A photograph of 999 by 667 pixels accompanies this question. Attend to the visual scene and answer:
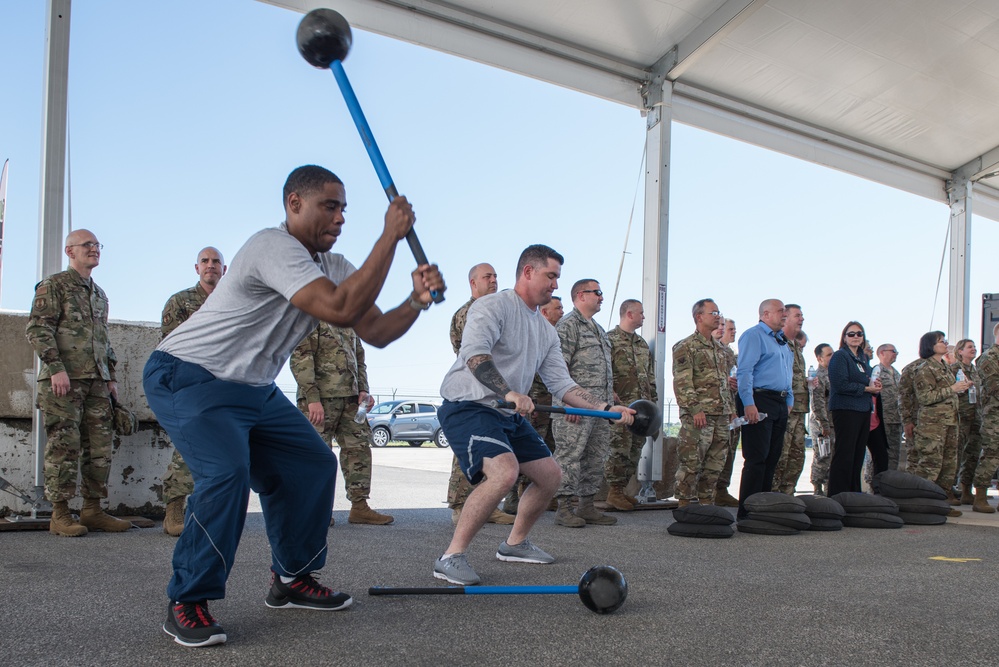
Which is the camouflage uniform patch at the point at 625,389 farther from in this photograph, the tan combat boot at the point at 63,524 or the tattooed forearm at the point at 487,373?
the tan combat boot at the point at 63,524

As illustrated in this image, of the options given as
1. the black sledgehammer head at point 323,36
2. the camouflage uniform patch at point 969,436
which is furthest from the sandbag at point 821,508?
the black sledgehammer head at point 323,36

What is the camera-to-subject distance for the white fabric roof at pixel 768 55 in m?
7.53

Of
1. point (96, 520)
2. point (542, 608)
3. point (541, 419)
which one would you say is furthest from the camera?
point (541, 419)

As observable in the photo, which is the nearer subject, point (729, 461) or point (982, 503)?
point (729, 461)

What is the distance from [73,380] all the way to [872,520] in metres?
5.93

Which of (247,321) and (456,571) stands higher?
(247,321)

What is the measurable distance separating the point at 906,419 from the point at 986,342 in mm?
3592

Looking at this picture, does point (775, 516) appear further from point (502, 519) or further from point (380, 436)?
point (380, 436)

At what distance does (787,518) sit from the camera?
579 cm

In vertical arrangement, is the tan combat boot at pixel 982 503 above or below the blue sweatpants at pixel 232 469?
below

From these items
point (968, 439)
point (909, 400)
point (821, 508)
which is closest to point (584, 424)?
point (821, 508)

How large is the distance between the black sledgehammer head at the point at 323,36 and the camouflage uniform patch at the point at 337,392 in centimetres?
318

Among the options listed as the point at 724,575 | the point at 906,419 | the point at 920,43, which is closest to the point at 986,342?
the point at 906,419

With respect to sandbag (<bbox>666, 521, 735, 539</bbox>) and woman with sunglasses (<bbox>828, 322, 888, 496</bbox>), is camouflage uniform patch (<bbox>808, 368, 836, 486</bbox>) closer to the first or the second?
woman with sunglasses (<bbox>828, 322, 888, 496</bbox>)
